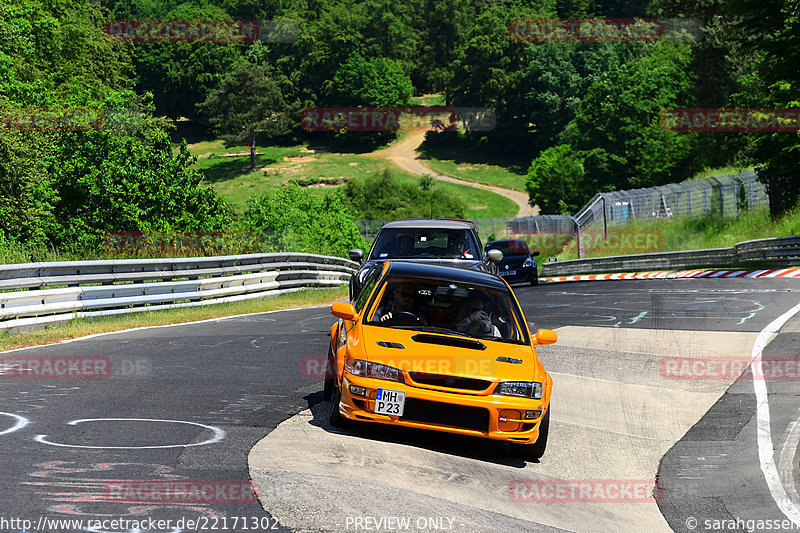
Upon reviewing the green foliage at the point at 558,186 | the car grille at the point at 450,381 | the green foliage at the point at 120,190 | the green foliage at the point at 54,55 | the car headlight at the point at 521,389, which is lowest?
the green foliage at the point at 558,186

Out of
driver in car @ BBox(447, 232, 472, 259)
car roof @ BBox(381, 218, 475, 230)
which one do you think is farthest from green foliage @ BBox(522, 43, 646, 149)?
driver in car @ BBox(447, 232, 472, 259)

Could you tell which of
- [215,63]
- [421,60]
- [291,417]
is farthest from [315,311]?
[421,60]

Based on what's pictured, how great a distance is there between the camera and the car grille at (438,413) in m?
7.34

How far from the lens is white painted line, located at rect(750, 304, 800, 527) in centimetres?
667

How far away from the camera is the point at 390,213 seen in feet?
310

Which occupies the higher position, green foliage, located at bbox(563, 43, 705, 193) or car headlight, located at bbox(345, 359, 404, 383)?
car headlight, located at bbox(345, 359, 404, 383)

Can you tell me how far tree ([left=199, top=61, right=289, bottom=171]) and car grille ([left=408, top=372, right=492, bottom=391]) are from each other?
123 metres

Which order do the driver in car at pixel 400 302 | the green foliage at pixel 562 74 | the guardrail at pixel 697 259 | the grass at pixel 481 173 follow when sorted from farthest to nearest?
the green foliage at pixel 562 74 < the grass at pixel 481 173 < the guardrail at pixel 697 259 < the driver in car at pixel 400 302

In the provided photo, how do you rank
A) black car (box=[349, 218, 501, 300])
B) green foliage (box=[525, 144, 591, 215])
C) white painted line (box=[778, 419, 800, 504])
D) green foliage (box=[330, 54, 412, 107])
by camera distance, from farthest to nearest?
1. green foliage (box=[330, 54, 412, 107])
2. green foliage (box=[525, 144, 591, 215])
3. black car (box=[349, 218, 501, 300])
4. white painted line (box=[778, 419, 800, 504])

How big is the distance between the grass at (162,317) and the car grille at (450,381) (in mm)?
7254

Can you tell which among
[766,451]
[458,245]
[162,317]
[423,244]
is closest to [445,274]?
[766,451]

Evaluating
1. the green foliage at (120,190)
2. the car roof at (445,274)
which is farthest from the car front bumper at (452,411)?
the green foliage at (120,190)

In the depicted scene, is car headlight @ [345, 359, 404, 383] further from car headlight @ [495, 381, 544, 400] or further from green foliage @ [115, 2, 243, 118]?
green foliage @ [115, 2, 243, 118]

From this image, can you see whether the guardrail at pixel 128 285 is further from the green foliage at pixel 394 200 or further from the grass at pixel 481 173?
the grass at pixel 481 173
